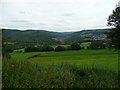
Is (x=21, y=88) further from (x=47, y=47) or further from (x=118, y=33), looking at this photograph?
(x=47, y=47)

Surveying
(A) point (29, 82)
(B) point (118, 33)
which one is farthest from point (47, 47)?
(A) point (29, 82)

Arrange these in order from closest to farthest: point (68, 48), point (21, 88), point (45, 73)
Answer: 1. point (21, 88)
2. point (45, 73)
3. point (68, 48)

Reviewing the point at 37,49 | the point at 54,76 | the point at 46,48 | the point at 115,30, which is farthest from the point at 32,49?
the point at 54,76

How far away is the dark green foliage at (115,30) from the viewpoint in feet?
57.8

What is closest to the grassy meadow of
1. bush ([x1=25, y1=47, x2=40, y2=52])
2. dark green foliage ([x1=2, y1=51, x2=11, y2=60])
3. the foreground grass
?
the foreground grass

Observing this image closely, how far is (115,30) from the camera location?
17797mm

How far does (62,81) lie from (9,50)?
131 inches

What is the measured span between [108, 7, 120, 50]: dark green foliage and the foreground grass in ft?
12.0

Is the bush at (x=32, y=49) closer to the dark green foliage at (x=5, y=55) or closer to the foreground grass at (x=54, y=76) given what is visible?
the foreground grass at (x=54, y=76)

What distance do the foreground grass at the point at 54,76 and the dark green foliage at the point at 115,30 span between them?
365 cm

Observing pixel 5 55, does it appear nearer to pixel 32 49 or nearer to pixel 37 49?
pixel 32 49

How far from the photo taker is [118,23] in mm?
17703

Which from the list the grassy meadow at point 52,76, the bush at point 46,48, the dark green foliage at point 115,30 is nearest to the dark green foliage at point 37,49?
the bush at point 46,48

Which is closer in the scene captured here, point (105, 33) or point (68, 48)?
point (105, 33)
